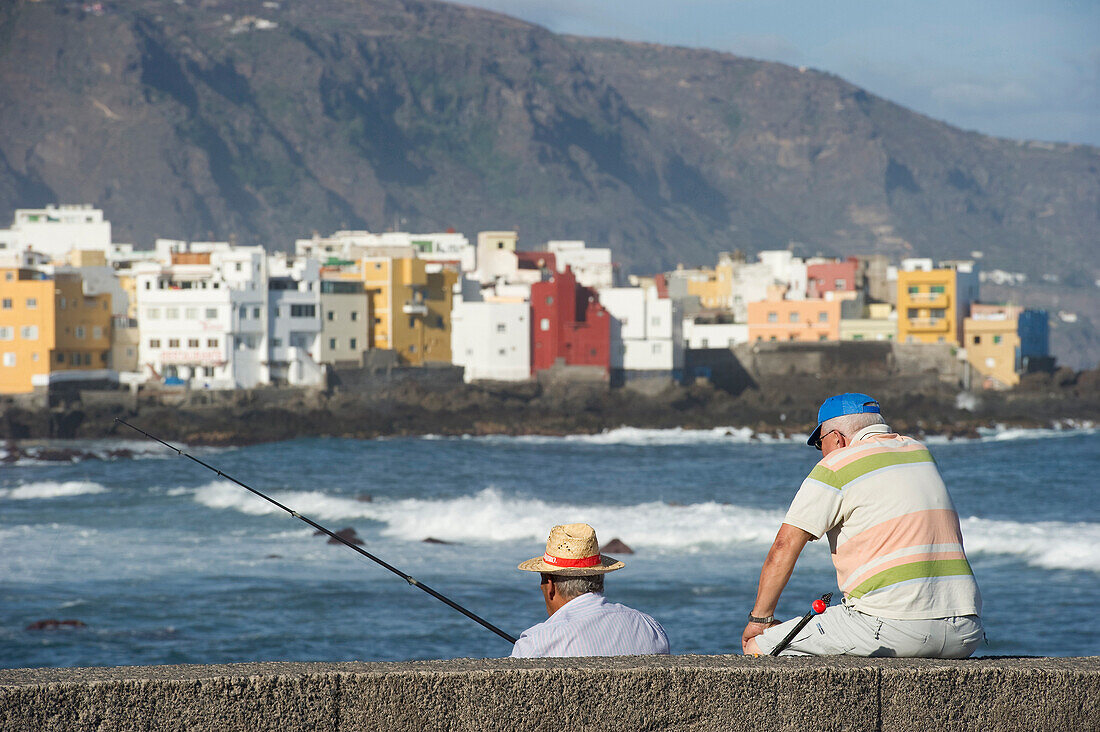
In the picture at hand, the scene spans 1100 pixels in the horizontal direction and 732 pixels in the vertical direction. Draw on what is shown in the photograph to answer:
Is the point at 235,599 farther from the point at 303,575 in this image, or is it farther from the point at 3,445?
the point at 3,445

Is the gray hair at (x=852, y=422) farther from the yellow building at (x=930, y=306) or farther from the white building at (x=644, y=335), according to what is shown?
the yellow building at (x=930, y=306)

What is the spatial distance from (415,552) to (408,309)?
40.5 m

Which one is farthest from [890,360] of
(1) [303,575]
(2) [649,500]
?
(1) [303,575]

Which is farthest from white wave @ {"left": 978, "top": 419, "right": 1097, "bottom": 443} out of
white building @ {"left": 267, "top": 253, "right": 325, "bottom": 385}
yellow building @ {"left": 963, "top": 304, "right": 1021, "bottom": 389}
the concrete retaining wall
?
the concrete retaining wall

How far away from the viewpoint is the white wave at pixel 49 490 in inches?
1277

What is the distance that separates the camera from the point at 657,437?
55.2m

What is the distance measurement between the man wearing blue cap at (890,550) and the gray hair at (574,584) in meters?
0.64

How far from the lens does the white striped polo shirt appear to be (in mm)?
3621

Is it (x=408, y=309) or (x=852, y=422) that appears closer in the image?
(x=852, y=422)

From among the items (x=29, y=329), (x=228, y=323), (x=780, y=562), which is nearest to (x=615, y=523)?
(x=780, y=562)

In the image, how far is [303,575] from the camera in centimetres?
1817

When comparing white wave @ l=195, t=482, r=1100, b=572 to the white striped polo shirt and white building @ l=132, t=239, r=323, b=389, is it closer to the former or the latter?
the white striped polo shirt

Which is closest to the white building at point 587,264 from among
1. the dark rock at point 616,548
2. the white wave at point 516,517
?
the white wave at point 516,517

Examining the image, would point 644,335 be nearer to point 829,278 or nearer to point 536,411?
point 536,411
